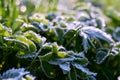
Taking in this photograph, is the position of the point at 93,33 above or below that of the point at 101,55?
above

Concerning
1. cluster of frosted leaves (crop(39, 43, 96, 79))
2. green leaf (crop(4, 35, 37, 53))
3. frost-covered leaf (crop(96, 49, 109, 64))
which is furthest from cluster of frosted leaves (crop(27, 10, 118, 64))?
green leaf (crop(4, 35, 37, 53))

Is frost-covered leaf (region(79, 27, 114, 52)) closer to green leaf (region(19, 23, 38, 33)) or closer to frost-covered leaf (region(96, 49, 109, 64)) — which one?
frost-covered leaf (region(96, 49, 109, 64))

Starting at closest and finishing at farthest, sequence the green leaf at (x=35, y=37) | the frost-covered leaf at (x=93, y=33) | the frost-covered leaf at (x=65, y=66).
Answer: the frost-covered leaf at (x=65, y=66) < the green leaf at (x=35, y=37) < the frost-covered leaf at (x=93, y=33)

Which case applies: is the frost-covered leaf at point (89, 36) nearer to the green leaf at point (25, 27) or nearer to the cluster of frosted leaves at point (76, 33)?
the cluster of frosted leaves at point (76, 33)

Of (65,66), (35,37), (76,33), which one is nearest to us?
(65,66)

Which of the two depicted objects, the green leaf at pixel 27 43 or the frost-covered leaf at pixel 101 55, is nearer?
the green leaf at pixel 27 43

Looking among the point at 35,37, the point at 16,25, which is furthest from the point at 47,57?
the point at 16,25

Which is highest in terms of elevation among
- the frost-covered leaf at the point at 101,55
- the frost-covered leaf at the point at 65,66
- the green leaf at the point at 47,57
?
the green leaf at the point at 47,57

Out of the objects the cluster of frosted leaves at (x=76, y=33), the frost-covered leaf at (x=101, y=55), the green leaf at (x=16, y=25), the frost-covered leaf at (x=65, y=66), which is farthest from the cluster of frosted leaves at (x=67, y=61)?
the green leaf at (x=16, y=25)

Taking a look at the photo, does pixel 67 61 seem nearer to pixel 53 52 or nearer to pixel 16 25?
pixel 53 52

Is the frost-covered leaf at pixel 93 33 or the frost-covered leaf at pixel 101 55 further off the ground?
the frost-covered leaf at pixel 93 33

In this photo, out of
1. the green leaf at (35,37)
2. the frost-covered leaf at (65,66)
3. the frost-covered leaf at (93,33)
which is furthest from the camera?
the frost-covered leaf at (93,33)
